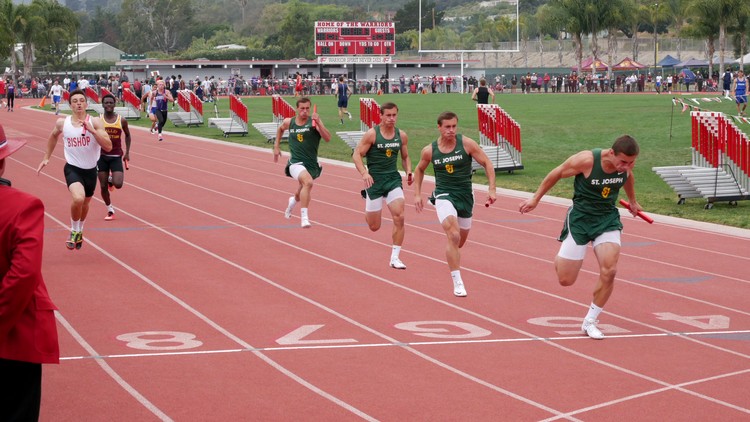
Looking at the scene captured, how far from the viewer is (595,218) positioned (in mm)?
9688

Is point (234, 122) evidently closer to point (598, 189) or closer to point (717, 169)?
point (717, 169)

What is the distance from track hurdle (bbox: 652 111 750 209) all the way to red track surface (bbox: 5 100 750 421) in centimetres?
236

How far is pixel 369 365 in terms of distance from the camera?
8734mm

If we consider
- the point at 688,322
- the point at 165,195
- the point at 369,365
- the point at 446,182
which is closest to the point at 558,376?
the point at 369,365

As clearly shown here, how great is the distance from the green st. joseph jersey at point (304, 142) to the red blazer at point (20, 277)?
11.6 meters

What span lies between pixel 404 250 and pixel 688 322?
16.3 feet

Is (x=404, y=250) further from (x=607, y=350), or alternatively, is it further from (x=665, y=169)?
(x=665, y=169)

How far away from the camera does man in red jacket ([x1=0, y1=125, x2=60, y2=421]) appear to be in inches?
179

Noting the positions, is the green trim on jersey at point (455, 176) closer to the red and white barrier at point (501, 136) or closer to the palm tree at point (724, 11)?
the red and white barrier at point (501, 136)

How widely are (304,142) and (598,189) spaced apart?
739cm

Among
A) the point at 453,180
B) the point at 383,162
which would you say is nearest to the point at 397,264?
the point at 383,162

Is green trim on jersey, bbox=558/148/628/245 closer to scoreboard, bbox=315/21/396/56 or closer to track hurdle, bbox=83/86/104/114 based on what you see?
track hurdle, bbox=83/86/104/114

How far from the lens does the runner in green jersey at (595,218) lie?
31.4 feet

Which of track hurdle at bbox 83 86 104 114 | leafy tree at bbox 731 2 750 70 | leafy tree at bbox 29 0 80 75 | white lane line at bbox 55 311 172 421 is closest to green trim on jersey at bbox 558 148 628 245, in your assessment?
white lane line at bbox 55 311 172 421
